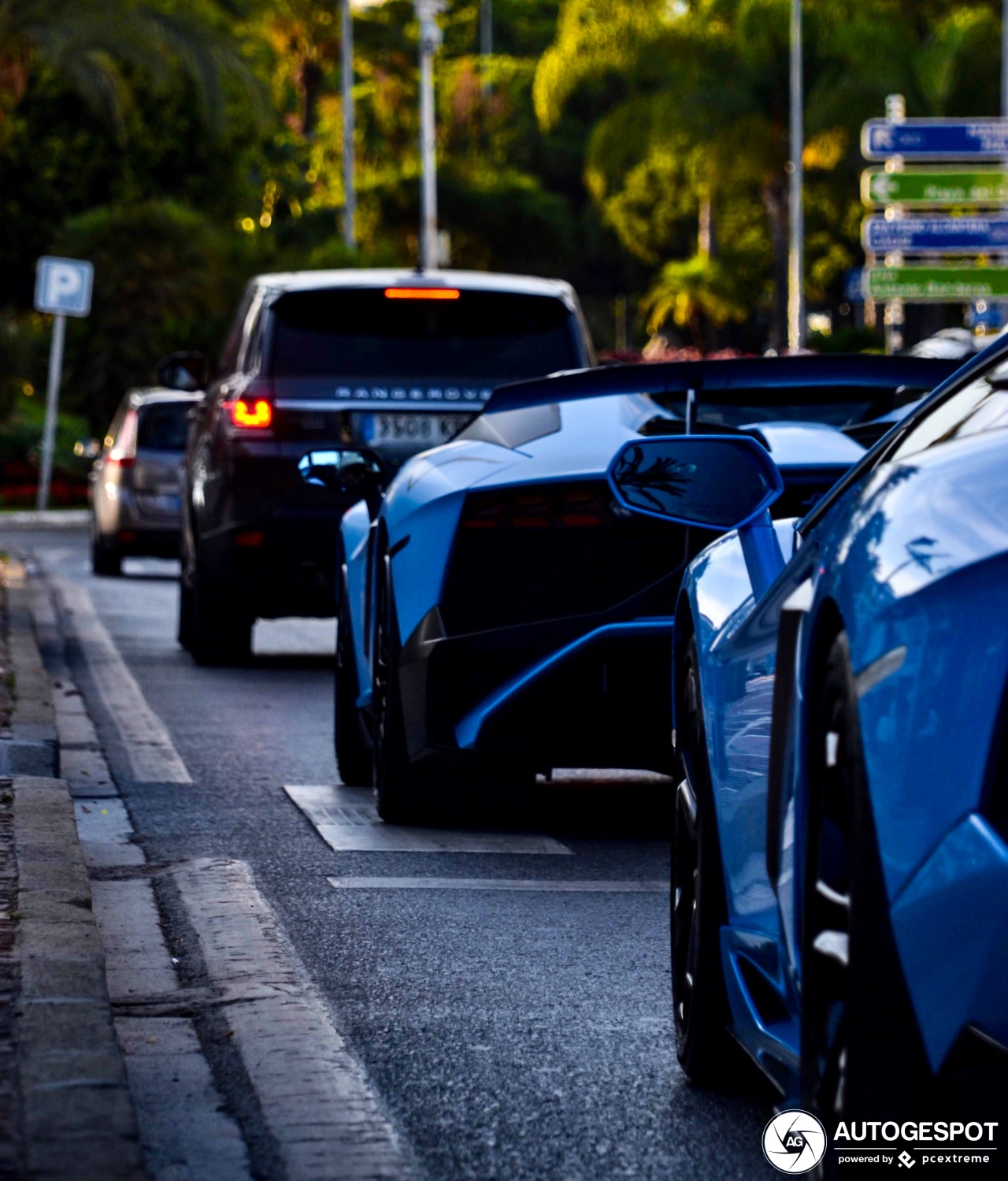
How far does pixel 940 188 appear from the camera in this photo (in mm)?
36406

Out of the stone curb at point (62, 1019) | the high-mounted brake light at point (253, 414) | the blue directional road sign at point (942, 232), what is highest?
the blue directional road sign at point (942, 232)

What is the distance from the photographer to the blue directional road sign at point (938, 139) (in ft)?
114

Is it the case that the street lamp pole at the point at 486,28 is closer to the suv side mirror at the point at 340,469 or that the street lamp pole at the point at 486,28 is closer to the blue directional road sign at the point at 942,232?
the blue directional road sign at the point at 942,232

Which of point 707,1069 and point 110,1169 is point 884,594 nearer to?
point 110,1169

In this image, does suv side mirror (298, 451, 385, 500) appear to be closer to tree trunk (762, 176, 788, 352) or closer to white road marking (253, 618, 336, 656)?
white road marking (253, 618, 336, 656)

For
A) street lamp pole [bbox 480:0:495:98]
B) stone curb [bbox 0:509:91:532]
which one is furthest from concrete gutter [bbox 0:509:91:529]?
street lamp pole [bbox 480:0:495:98]

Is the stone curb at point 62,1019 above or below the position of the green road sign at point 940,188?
below

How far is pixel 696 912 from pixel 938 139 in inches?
1264

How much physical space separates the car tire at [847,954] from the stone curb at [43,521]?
27744 mm

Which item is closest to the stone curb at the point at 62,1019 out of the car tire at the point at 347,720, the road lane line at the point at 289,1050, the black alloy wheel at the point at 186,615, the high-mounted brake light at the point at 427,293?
the road lane line at the point at 289,1050

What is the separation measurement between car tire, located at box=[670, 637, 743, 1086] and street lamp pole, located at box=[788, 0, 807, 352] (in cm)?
4991

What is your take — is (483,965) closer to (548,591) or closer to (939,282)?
(548,591)

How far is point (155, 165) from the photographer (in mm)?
51906

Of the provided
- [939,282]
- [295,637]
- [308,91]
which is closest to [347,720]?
[295,637]
